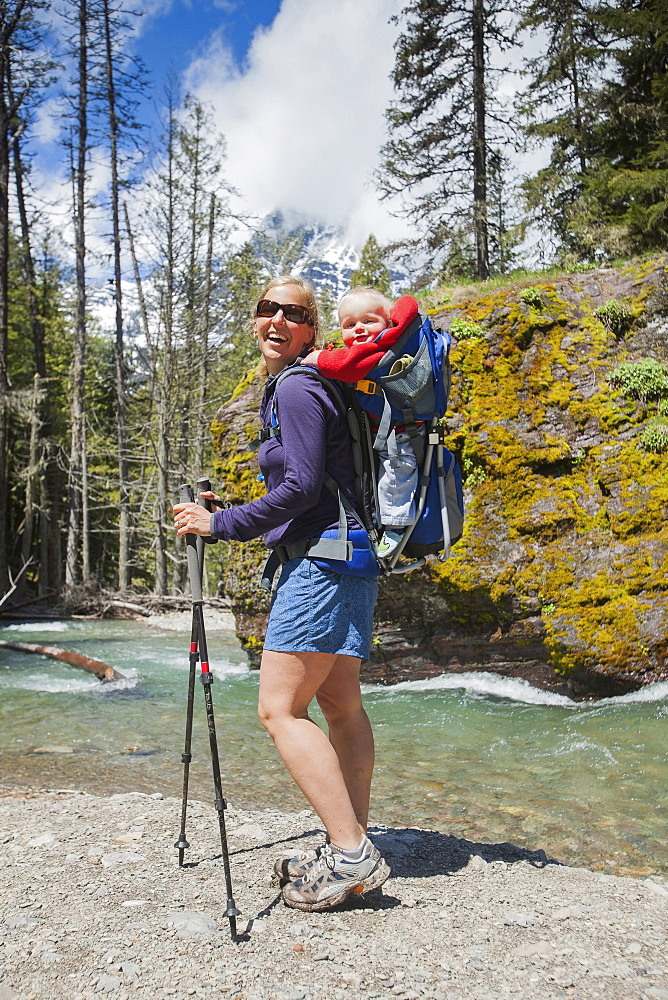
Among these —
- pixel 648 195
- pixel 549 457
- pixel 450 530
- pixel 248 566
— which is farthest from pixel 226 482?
pixel 648 195

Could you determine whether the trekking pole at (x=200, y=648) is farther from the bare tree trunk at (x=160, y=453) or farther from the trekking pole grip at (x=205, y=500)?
the bare tree trunk at (x=160, y=453)

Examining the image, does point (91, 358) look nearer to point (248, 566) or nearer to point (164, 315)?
point (164, 315)

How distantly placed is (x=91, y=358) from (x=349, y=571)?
100ft

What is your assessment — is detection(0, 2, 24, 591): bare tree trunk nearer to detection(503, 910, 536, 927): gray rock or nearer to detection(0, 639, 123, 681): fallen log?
detection(0, 639, 123, 681): fallen log

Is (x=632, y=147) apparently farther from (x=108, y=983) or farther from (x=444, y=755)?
(x=108, y=983)

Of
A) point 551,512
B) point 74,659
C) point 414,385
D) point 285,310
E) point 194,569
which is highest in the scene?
point 285,310

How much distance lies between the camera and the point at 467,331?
303 inches

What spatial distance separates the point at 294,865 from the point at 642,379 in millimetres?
6110

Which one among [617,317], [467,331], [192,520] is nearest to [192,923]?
[192,520]

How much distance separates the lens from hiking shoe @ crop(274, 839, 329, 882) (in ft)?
9.16

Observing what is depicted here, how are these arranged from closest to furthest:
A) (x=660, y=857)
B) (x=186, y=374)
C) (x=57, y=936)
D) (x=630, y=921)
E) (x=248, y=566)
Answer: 1. (x=57, y=936)
2. (x=630, y=921)
3. (x=660, y=857)
4. (x=248, y=566)
5. (x=186, y=374)

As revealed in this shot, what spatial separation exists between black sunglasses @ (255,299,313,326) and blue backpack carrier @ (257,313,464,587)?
34 cm

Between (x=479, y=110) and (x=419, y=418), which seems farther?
(x=479, y=110)

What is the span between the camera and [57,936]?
96.1 inches
